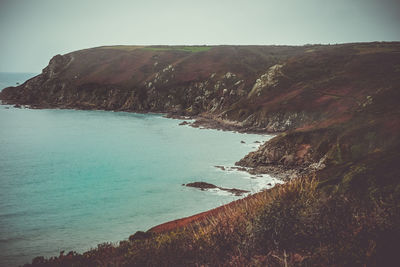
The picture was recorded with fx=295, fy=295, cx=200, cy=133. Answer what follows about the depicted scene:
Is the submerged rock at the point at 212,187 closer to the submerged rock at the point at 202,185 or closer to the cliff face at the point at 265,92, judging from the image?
the submerged rock at the point at 202,185

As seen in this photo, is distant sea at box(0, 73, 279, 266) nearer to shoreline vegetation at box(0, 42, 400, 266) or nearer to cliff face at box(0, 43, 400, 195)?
shoreline vegetation at box(0, 42, 400, 266)

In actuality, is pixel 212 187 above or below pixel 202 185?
below

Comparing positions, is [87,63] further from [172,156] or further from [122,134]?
[172,156]

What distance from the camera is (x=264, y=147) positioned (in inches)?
1661

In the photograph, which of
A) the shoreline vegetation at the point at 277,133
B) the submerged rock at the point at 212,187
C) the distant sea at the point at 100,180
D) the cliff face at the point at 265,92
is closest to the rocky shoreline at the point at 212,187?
the submerged rock at the point at 212,187

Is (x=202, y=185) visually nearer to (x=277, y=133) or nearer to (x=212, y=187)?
(x=212, y=187)

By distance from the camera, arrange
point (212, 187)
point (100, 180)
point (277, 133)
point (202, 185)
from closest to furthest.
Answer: point (212, 187)
point (202, 185)
point (100, 180)
point (277, 133)

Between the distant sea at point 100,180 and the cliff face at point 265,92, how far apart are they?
8.43 m

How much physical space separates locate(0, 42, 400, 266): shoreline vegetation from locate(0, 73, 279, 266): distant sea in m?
5.32

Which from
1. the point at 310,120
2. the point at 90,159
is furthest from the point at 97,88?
the point at 310,120

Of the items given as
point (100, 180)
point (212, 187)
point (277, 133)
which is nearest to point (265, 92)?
point (277, 133)

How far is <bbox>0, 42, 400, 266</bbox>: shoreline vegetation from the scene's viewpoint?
7.36 meters

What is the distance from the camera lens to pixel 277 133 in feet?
202

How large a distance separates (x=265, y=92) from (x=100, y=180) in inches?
2087
